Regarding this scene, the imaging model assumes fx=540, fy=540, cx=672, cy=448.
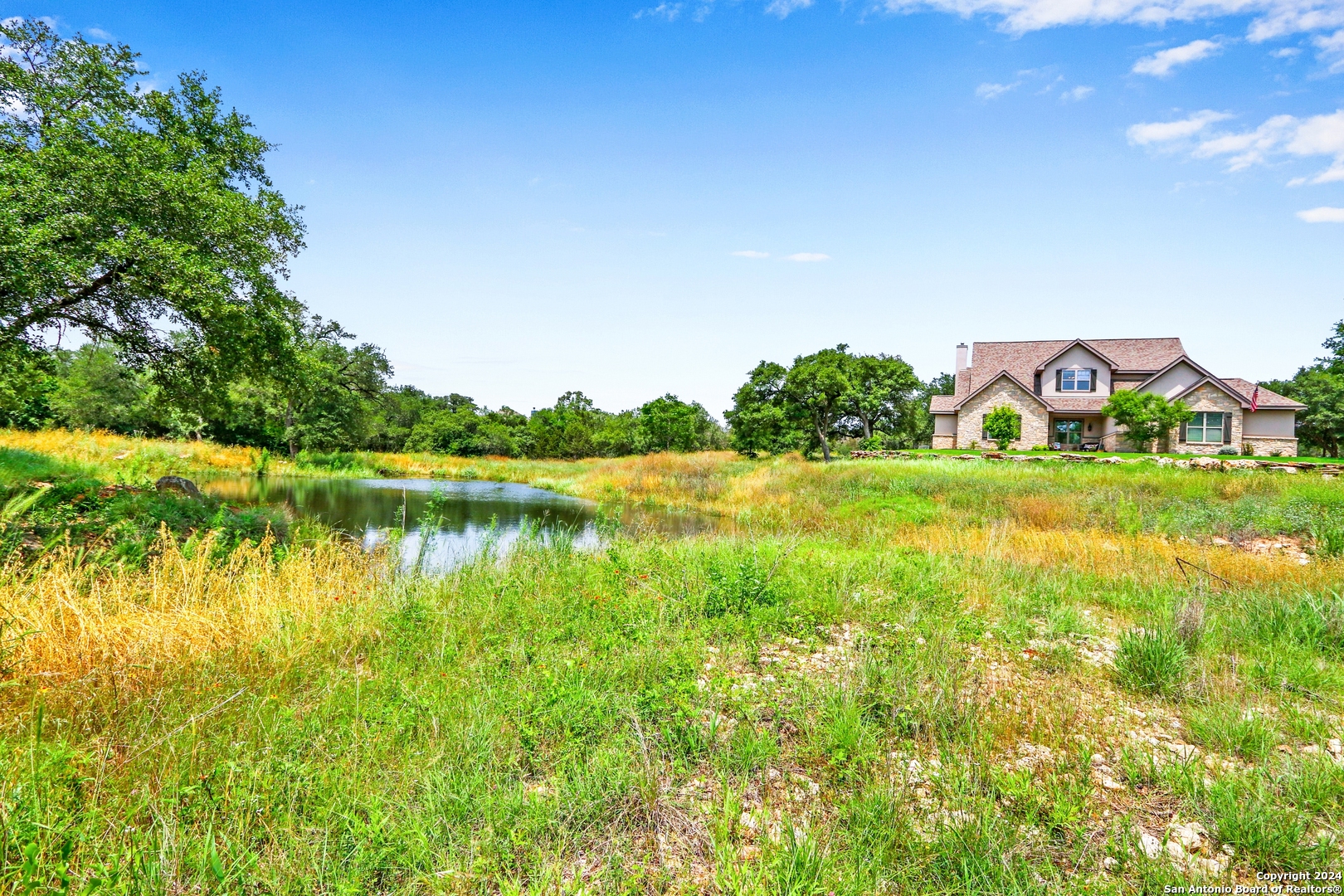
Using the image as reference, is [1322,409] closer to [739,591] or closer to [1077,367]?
[1077,367]

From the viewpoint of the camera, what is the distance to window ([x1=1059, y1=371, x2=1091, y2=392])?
1191 inches

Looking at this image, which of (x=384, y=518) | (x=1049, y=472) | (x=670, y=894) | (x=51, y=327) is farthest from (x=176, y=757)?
(x=1049, y=472)

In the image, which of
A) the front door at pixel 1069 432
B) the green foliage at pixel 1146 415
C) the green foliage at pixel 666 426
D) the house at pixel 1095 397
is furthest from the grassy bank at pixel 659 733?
the green foliage at pixel 666 426

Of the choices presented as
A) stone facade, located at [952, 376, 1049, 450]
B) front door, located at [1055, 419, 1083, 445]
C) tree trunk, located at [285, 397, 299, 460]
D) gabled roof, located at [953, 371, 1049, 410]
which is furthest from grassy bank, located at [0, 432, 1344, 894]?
tree trunk, located at [285, 397, 299, 460]

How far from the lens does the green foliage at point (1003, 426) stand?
93.7ft

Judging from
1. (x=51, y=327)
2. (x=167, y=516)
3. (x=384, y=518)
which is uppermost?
(x=51, y=327)

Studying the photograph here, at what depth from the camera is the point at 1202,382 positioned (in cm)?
2691

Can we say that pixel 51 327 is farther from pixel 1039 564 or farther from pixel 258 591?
pixel 1039 564

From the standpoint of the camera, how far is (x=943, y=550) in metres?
9.67

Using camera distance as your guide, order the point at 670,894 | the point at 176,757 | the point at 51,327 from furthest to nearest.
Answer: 1. the point at 51,327
2. the point at 176,757
3. the point at 670,894

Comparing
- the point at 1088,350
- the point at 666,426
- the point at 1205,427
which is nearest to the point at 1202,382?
the point at 1205,427

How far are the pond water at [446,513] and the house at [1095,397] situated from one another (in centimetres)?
2114

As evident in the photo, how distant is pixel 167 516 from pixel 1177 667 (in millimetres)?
13705

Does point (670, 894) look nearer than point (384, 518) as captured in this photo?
Yes
